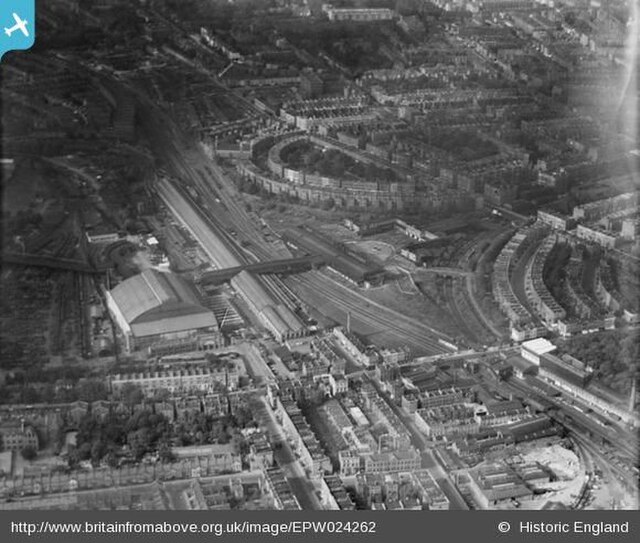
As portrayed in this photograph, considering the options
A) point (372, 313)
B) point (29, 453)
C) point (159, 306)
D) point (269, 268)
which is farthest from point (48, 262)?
point (29, 453)

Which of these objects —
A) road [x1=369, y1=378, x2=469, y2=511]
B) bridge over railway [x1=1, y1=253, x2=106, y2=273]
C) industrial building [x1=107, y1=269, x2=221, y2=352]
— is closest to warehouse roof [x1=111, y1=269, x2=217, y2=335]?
industrial building [x1=107, y1=269, x2=221, y2=352]

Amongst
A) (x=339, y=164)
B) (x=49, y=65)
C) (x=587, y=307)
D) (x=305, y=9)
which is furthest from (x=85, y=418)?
(x=305, y=9)

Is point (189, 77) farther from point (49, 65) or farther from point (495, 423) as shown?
point (495, 423)

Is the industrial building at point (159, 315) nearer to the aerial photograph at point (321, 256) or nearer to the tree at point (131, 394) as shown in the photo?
the aerial photograph at point (321, 256)

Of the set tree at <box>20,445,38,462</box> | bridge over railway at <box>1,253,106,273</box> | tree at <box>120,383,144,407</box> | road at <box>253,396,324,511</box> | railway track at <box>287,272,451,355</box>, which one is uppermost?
bridge over railway at <box>1,253,106,273</box>

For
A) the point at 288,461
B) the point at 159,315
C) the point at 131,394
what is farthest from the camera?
the point at 159,315

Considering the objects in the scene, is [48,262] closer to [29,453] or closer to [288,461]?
[29,453]

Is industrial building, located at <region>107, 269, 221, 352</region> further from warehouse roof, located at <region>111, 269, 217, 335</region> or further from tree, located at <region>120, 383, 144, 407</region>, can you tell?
tree, located at <region>120, 383, 144, 407</region>
